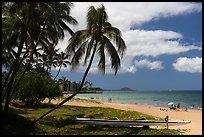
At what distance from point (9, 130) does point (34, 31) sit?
5.96m

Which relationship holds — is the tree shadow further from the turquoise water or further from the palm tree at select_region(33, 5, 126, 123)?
the turquoise water

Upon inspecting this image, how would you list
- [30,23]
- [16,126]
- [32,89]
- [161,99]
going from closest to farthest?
[16,126], [30,23], [32,89], [161,99]

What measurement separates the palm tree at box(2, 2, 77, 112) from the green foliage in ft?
22.3

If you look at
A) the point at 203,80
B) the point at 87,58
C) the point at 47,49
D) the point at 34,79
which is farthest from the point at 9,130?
the point at 34,79

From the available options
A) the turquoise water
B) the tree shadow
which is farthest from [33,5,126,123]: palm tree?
the turquoise water

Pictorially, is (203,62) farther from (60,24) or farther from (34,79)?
(34,79)

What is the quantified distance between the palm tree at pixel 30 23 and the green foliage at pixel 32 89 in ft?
22.3

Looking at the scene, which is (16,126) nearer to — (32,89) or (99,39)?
(99,39)

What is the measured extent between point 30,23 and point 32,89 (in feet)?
35.5

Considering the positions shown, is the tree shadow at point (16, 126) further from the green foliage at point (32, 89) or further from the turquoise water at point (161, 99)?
the turquoise water at point (161, 99)

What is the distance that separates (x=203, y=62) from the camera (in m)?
6.84

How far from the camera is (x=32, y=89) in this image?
22.4 metres

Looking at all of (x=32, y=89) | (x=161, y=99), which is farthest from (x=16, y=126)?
(x=161, y=99)

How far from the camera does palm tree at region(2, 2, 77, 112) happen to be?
11.4 metres
